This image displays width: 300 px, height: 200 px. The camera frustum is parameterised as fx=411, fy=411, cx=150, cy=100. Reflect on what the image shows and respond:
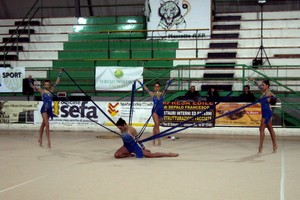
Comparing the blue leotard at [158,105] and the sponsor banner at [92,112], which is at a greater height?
the blue leotard at [158,105]

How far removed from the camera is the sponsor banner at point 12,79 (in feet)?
58.9

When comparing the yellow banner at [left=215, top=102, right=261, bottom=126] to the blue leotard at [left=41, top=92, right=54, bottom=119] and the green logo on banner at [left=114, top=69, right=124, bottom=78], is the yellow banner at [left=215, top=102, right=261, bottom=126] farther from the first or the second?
the blue leotard at [left=41, top=92, right=54, bottom=119]

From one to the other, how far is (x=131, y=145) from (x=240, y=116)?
6351mm

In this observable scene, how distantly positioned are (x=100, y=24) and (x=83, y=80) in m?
4.38

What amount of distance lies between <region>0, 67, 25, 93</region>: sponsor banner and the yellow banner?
28.6 ft

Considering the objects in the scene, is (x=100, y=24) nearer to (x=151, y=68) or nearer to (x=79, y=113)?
(x=151, y=68)

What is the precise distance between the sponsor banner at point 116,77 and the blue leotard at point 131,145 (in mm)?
7505

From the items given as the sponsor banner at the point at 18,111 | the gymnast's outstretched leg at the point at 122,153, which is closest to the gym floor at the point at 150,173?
the gymnast's outstretched leg at the point at 122,153

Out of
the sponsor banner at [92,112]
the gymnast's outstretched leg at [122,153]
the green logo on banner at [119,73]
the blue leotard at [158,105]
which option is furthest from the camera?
the green logo on banner at [119,73]

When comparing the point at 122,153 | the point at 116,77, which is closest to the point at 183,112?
the point at 116,77

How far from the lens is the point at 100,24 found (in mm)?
22547

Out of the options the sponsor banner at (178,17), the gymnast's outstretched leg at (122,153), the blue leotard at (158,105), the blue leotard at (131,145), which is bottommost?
the gymnast's outstretched leg at (122,153)

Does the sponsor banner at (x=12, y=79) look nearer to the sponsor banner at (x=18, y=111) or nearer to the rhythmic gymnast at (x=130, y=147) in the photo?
the sponsor banner at (x=18, y=111)

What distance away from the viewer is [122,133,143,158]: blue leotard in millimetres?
9422
